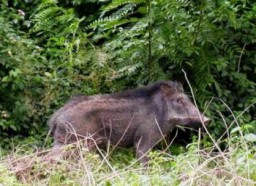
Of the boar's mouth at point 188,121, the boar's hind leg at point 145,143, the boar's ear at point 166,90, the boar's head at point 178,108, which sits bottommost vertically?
the boar's hind leg at point 145,143

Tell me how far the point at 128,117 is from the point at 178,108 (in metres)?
0.53

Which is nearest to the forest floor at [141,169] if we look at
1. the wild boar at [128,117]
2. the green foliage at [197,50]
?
the wild boar at [128,117]

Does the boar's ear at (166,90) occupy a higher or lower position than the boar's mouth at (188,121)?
higher

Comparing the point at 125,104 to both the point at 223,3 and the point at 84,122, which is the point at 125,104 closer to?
the point at 84,122

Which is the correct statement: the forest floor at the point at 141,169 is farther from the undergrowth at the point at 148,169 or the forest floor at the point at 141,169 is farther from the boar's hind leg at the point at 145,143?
the boar's hind leg at the point at 145,143

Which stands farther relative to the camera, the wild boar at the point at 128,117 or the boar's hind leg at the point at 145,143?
the boar's hind leg at the point at 145,143

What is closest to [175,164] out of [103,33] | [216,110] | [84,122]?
[84,122]

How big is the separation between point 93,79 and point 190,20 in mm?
1336

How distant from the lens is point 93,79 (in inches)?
318

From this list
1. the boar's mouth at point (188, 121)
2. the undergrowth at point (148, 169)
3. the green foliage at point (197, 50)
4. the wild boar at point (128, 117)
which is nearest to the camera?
the undergrowth at point (148, 169)

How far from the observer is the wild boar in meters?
6.36

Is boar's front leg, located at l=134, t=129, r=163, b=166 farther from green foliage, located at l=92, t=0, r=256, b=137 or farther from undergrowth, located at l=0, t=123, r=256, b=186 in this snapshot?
green foliage, located at l=92, t=0, r=256, b=137

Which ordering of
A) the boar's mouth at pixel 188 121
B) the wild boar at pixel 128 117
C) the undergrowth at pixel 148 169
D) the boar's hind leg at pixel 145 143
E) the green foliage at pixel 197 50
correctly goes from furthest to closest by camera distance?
the green foliage at pixel 197 50
the boar's mouth at pixel 188 121
the boar's hind leg at pixel 145 143
the wild boar at pixel 128 117
the undergrowth at pixel 148 169

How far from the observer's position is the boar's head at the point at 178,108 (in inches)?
267
